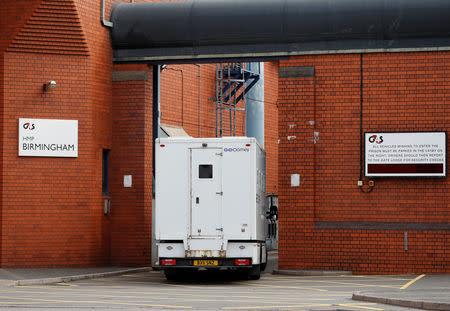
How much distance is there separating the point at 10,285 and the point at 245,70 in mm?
16255

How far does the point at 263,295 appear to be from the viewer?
16531mm

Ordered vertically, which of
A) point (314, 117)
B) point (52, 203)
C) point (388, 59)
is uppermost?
point (388, 59)

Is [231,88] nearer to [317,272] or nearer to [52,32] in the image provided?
[52,32]

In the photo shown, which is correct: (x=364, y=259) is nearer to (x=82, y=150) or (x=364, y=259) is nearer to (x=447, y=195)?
(x=447, y=195)

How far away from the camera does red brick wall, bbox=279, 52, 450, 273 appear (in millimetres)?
21625

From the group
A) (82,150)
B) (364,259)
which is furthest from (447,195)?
(82,150)

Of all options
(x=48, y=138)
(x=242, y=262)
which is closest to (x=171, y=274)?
(x=242, y=262)

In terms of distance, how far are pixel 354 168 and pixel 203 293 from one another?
6561 mm

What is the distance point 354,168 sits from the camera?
72.5 ft

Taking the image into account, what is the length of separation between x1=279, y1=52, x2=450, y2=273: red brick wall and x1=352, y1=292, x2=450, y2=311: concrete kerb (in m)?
6.35

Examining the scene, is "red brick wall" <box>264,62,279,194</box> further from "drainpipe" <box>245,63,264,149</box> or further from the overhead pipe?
the overhead pipe

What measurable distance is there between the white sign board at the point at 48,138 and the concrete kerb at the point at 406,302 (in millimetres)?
9651

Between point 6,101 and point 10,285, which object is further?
point 6,101

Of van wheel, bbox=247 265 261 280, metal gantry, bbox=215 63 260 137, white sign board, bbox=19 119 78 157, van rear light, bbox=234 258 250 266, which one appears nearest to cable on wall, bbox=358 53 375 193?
van wheel, bbox=247 265 261 280
